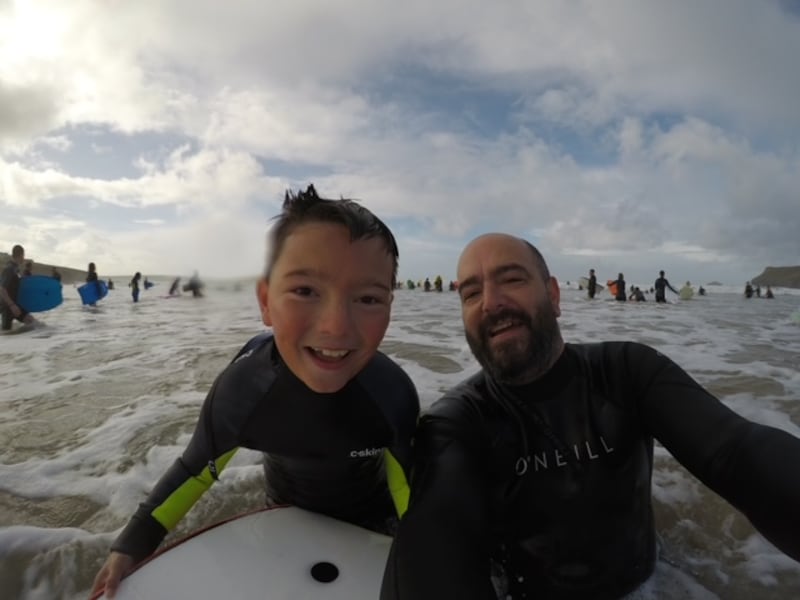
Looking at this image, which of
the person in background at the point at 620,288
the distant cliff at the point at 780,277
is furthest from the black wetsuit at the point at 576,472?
the distant cliff at the point at 780,277

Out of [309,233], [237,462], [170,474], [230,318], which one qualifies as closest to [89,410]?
[237,462]

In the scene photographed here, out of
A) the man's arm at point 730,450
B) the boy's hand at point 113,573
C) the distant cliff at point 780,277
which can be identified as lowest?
the boy's hand at point 113,573

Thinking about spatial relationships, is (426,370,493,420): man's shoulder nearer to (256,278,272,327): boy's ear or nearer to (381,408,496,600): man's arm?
(381,408,496,600): man's arm

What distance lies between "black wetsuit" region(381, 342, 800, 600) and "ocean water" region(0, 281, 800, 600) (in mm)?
188

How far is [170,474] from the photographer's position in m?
1.99

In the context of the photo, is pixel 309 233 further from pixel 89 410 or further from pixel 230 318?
pixel 230 318

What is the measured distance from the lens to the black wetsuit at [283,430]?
1.92m

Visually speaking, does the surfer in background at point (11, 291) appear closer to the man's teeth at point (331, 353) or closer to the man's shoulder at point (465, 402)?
the man's teeth at point (331, 353)

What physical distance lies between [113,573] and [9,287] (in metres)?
12.4

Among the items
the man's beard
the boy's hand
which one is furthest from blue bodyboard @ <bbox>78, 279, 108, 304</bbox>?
the man's beard

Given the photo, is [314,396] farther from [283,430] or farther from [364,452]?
[364,452]

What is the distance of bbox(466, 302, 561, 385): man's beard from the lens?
1984 millimetres

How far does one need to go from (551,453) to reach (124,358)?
7.60 metres

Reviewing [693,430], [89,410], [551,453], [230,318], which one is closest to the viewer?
[693,430]
